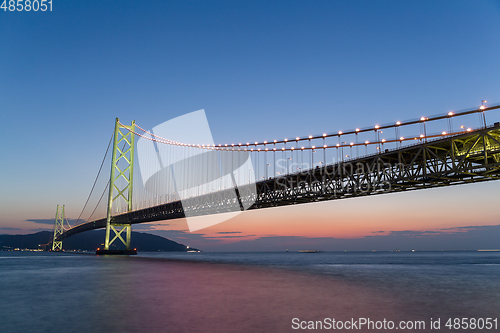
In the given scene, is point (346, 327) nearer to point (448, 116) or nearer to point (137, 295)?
point (137, 295)

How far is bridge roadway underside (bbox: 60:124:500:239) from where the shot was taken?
22.9m

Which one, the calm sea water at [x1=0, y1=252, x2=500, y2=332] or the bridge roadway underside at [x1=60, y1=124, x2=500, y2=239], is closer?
the calm sea water at [x1=0, y1=252, x2=500, y2=332]

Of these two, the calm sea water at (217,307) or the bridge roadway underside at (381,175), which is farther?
the bridge roadway underside at (381,175)

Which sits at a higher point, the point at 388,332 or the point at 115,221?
the point at 115,221

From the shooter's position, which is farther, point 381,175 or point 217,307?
point 381,175

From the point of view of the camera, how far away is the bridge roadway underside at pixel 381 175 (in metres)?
22.9

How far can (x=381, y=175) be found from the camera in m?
28.3

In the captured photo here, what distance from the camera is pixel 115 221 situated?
57000mm

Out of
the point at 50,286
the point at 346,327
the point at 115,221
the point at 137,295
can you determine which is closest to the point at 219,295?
the point at 137,295

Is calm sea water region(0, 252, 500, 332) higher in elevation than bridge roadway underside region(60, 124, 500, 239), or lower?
lower

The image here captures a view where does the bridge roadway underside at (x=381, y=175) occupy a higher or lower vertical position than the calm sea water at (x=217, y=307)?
higher

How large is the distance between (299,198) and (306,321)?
83.8 ft

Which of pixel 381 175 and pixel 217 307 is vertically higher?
pixel 381 175

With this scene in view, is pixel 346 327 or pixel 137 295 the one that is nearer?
pixel 346 327
